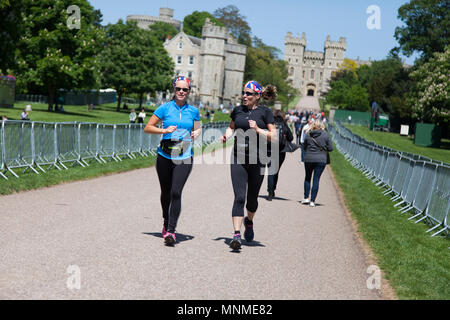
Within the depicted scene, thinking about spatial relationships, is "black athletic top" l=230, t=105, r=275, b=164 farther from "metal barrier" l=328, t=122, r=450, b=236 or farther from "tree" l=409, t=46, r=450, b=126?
"tree" l=409, t=46, r=450, b=126

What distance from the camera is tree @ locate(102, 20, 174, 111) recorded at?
67938mm

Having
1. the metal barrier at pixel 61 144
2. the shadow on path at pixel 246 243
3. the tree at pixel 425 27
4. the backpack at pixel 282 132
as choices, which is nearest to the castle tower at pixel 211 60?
the tree at pixel 425 27

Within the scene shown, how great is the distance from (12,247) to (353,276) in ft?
12.1

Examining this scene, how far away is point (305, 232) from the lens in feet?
30.7

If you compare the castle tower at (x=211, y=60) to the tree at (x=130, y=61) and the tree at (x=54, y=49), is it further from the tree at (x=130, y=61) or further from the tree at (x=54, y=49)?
the tree at (x=54, y=49)

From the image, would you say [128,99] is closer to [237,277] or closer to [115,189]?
[115,189]

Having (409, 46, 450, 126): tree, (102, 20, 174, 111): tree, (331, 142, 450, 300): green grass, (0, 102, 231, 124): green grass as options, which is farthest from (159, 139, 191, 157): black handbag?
(102, 20, 174, 111): tree

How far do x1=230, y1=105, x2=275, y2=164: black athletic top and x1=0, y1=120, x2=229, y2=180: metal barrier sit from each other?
651 cm

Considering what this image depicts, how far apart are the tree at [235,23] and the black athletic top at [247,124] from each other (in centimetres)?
12735

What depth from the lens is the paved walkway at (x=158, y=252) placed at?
537 centimetres

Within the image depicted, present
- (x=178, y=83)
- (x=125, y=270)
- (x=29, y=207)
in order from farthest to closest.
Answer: (x=29, y=207)
(x=178, y=83)
(x=125, y=270)

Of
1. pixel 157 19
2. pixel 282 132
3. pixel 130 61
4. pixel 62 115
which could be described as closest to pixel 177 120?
pixel 282 132

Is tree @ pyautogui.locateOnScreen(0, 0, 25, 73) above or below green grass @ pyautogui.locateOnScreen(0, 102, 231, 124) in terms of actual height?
above
